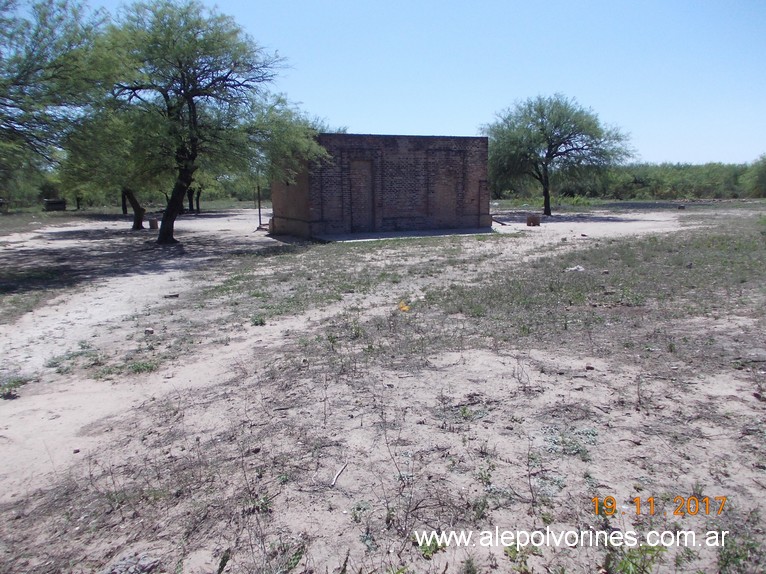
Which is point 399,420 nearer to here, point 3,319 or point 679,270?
point 3,319

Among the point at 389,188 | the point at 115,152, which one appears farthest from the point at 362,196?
the point at 115,152

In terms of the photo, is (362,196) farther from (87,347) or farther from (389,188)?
(87,347)

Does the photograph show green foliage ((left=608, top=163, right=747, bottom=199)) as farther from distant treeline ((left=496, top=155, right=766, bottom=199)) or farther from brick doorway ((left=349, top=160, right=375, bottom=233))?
brick doorway ((left=349, top=160, right=375, bottom=233))

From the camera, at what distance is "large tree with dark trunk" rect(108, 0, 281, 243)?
721 inches

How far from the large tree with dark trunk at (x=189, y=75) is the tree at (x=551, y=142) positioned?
1827cm

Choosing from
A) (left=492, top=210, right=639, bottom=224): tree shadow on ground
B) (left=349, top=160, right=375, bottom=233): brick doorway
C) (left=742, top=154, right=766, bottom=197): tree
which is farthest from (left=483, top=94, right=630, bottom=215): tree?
(left=742, top=154, right=766, bottom=197): tree

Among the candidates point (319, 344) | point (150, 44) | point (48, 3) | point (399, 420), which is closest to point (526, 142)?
point (150, 44)

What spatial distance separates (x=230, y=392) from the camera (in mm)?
5457

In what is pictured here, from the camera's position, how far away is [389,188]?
78.9ft

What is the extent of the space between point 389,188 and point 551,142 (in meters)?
14.6

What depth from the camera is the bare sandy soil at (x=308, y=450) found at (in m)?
3.14

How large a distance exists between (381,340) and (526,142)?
29.6m
